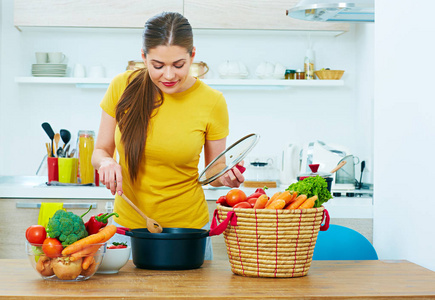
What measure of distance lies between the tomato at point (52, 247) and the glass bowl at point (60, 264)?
0.01 metres

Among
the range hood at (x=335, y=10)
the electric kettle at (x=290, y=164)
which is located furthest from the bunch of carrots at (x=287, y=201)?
the electric kettle at (x=290, y=164)

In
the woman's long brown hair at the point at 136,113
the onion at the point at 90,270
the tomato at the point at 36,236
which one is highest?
the woman's long brown hair at the point at 136,113

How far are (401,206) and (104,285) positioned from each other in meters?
0.99

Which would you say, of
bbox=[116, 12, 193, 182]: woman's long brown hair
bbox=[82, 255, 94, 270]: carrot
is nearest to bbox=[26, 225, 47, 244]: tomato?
bbox=[82, 255, 94, 270]: carrot

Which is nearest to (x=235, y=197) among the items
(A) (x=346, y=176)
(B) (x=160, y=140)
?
(B) (x=160, y=140)

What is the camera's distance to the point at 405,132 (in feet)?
5.89

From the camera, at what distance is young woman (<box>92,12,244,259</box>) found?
1816mm

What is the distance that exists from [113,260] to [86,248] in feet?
0.39

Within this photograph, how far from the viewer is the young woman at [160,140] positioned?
1816 mm

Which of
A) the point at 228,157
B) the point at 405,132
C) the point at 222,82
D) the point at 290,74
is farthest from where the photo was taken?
the point at 290,74

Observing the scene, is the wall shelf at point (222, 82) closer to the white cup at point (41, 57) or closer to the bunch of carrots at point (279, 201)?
the white cup at point (41, 57)

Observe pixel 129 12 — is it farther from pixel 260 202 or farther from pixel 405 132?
pixel 260 202

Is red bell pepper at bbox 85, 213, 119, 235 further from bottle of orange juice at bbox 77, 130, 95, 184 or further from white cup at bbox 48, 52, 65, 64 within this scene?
white cup at bbox 48, 52, 65, 64

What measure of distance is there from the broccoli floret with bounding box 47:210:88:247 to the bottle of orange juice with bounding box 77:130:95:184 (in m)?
2.12
